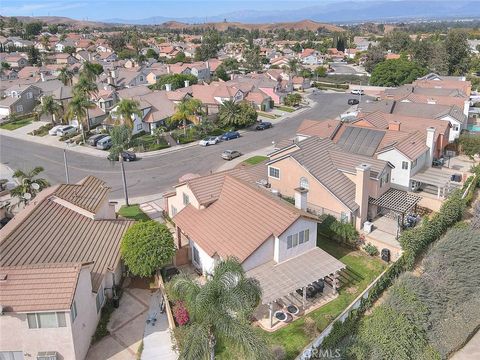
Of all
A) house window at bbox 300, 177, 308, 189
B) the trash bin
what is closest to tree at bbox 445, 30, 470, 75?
house window at bbox 300, 177, 308, 189

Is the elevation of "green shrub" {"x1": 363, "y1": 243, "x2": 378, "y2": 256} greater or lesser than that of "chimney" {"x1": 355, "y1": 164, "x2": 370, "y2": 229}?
lesser

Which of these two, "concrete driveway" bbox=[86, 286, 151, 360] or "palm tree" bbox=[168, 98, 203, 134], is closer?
"concrete driveway" bbox=[86, 286, 151, 360]

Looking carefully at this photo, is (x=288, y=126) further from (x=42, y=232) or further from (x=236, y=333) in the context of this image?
(x=236, y=333)

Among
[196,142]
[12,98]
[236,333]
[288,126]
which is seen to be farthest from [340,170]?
[12,98]

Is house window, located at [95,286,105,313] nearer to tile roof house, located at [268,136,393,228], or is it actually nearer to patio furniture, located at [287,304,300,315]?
patio furniture, located at [287,304,300,315]

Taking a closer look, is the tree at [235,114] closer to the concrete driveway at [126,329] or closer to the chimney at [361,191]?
the chimney at [361,191]

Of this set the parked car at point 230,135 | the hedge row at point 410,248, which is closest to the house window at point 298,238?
the hedge row at point 410,248
